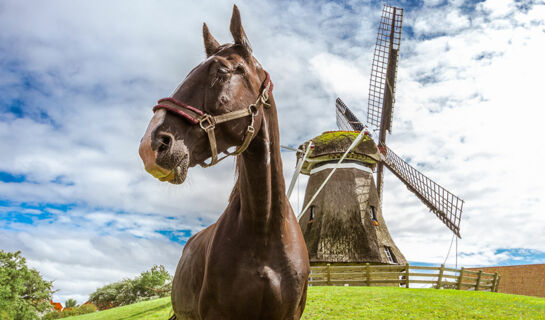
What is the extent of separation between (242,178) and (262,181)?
0.63ft

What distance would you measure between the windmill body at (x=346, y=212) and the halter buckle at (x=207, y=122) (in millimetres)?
18503

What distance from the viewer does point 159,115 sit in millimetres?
2207

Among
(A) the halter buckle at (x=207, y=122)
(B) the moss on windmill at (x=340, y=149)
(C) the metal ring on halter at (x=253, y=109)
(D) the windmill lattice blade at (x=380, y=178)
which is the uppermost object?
(B) the moss on windmill at (x=340, y=149)

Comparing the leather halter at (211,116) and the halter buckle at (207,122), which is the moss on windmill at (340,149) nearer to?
the leather halter at (211,116)

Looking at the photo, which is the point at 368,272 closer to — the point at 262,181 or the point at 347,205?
the point at 347,205

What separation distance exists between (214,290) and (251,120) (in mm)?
1331

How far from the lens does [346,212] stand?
21.5 metres

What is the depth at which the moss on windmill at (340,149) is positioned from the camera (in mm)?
21922

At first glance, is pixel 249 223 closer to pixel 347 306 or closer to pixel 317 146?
pixel 347 306

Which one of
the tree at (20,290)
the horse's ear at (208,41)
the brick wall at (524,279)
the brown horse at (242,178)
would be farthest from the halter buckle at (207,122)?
the brick wall at (524,279)

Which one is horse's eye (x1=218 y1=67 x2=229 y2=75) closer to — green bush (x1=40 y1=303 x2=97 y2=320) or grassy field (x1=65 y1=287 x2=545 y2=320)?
grassy field (x1=65 y1=287 x2=545 y2=320)

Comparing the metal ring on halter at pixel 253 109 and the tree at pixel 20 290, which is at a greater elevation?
the metal ring on halter at pixel 253 109

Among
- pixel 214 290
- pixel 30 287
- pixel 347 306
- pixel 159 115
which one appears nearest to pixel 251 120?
pixel 159 115

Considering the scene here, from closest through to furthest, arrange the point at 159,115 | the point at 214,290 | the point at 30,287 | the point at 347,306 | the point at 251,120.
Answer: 1. the point at 159,115
2. the point at 251,120
3. the point at 214,290
4. the point at 347,306
5. the point at 30,287
